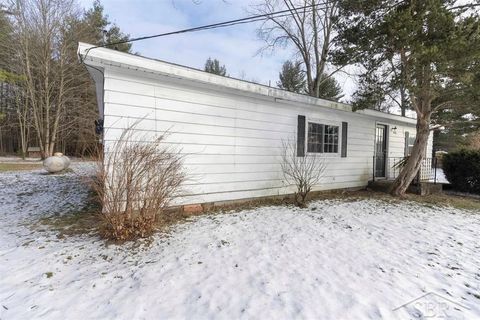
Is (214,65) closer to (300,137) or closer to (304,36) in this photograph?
(304,36)

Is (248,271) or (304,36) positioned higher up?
(304,36)

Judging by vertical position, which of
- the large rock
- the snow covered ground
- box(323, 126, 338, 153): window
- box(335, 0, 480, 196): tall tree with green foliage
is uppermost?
box(335, 0, 480, 196): tall tree with green foliage

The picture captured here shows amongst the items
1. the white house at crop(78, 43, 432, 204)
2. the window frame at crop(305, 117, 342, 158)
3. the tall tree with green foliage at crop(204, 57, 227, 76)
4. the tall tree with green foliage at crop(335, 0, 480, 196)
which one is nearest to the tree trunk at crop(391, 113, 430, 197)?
the tall tree with green foliage at crop(335, 0, 480, 196)

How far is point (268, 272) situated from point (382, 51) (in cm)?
646

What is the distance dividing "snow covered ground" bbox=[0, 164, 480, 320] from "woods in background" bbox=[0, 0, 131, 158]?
13435mm

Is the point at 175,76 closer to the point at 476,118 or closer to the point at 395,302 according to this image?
the point at 395,302

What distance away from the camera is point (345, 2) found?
6.80 metres

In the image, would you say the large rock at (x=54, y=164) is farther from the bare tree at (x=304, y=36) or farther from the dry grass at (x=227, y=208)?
the bare tree at (x=304, y=36)

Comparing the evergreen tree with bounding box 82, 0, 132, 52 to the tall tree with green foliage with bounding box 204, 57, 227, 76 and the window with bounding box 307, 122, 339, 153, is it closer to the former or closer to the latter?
the tall tree with green foliage with bounding box 204, 57, 227, 76

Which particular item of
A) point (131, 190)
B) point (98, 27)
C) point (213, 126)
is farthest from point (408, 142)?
point (98, 27)

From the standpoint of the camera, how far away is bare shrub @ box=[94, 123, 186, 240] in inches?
154

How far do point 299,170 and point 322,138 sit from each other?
154 cm

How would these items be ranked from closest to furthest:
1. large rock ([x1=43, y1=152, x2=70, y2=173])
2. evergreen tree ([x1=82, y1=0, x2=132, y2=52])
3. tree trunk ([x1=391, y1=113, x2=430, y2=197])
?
tree trunk ([x1=391, y1=113, x2=430, y2=197]) < large rock ([x1=43, y1=152, x2=70, y2=173]) < evergreen tree ([x1=82, y1=0, x2=132, y2=52])

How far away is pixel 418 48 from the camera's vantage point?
18.8ft
